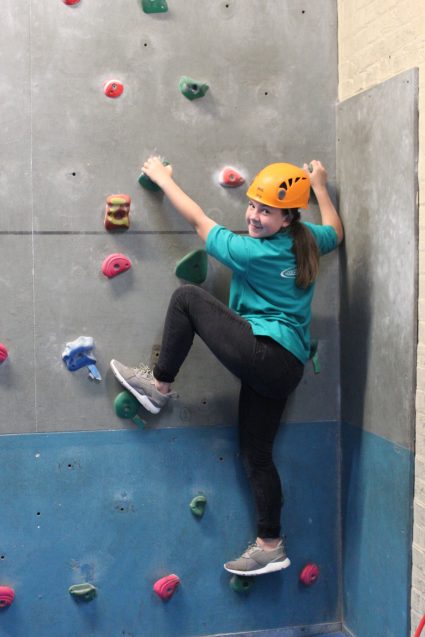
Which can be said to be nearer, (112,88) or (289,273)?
(289,273)

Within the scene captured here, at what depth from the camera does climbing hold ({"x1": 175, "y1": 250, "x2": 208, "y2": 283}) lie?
3307 millimetres

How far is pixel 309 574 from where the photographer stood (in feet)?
11.4

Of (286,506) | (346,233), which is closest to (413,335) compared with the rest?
(346,233)

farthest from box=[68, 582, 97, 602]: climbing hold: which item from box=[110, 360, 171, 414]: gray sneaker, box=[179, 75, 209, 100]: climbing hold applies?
box=[179, 75, 209, 100]: climbing hold

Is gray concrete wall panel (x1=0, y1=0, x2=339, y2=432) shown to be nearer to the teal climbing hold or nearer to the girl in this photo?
the teal climbing hold

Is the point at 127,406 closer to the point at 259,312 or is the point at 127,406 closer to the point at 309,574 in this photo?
the point at 259,312

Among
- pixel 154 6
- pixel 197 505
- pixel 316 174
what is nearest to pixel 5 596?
pixel 197 505

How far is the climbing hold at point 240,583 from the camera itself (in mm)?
3396

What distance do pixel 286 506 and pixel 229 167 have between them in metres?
1.49

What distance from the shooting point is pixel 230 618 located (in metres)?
3.43

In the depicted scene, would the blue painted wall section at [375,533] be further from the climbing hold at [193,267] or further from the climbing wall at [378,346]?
the climbing hold at [193,267]

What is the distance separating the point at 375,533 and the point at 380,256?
3.61ft

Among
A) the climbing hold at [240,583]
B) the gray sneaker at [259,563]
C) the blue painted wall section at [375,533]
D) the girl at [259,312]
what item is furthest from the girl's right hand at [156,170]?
the climbing hold at [240,583]

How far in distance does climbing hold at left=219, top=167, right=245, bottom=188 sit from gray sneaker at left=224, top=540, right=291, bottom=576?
1533 millimetres
